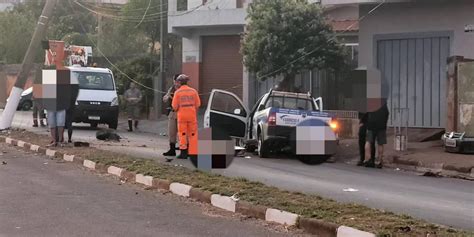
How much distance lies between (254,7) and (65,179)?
11512 millimetres

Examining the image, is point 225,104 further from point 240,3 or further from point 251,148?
point 240,3

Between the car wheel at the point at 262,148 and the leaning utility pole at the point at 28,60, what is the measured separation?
8.28 m

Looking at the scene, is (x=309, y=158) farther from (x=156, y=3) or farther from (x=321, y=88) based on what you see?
(x=156, y=3)

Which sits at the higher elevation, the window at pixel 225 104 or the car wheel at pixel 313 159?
the window at pixel 225 104

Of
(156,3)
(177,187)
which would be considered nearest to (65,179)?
(177,187)

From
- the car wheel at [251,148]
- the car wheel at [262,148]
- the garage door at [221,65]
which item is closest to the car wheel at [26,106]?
the garage door at [221,65]

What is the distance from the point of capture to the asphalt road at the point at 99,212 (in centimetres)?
677

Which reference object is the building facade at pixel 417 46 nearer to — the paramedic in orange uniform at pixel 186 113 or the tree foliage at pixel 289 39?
the tree foliage at pixel 289 39

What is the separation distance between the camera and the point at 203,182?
9.22 meters

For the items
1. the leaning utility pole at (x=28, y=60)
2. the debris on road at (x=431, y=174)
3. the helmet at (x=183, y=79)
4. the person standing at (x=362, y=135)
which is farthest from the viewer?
the leaning utility pole at (x=28, y=60)

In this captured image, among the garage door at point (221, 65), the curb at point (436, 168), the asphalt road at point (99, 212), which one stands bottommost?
the curb at point (436, 168)

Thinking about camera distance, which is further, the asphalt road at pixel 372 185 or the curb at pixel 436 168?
the curb at pixel 436 168

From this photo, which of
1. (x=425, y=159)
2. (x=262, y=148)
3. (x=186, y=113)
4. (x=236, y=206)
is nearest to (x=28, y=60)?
(x=262, y=148)

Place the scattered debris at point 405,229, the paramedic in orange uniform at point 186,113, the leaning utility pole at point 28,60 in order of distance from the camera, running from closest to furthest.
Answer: the scattered debris at point 405,229
the paramedic in orange uniform at point 186,113
the leaning utility pole at point 28,60
